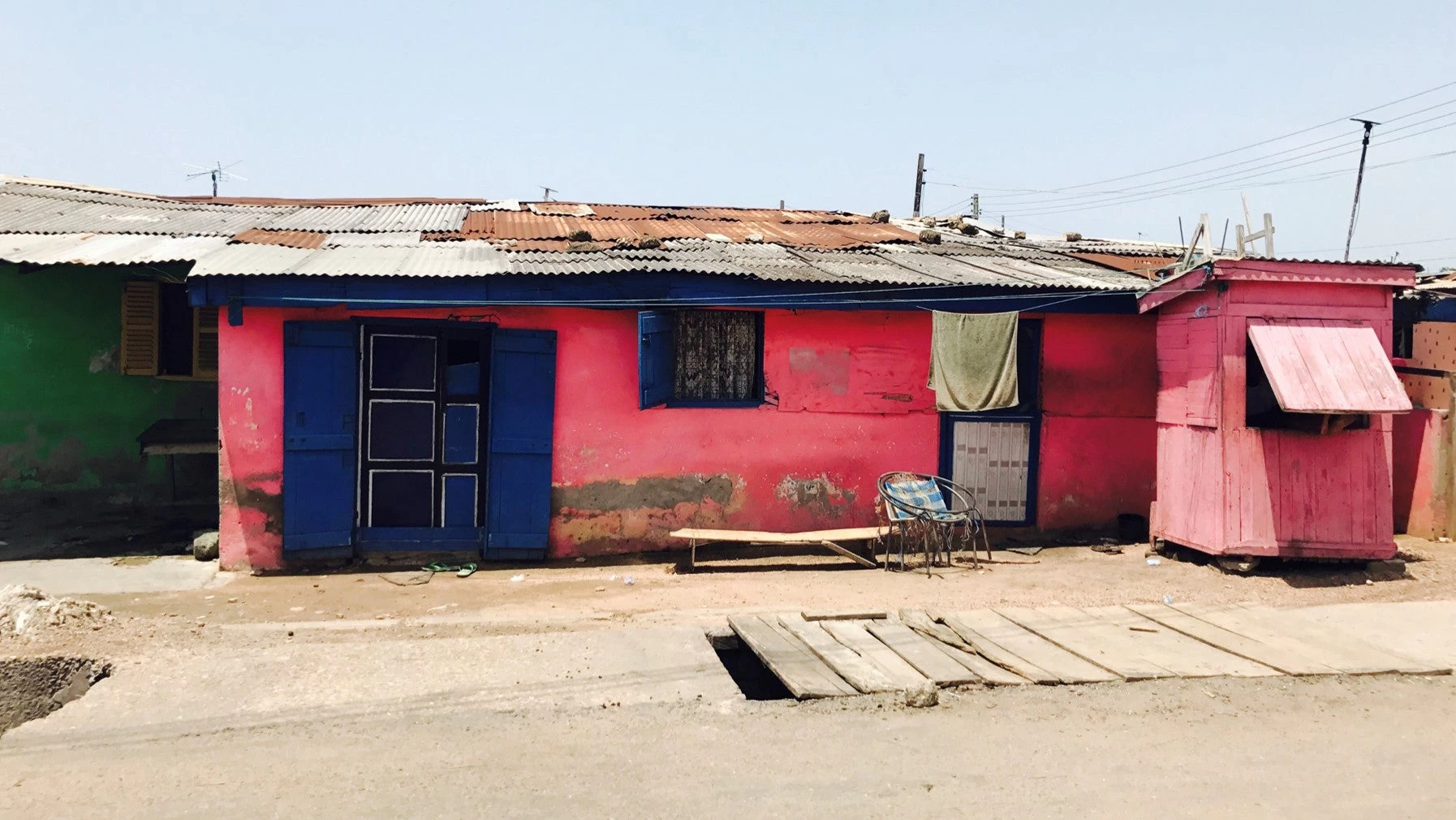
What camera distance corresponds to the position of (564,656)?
233 inches

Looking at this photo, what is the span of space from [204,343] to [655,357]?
5.77m

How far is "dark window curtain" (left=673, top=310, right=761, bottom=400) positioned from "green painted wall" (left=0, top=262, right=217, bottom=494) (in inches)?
219

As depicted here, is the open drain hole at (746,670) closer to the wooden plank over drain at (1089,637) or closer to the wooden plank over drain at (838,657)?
the wooden plank over drain at (838,657)

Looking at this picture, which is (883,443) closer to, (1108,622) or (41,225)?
(1108,622)

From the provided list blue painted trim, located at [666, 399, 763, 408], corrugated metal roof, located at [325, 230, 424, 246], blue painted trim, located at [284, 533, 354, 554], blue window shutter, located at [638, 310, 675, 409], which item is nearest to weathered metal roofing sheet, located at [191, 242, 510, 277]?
corrugated metal roof, located at [325, 230, 424, 246]

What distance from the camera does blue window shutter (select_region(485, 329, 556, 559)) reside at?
857 centimetres

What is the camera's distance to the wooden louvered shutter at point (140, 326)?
10406mm

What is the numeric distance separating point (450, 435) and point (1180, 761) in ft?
21.3

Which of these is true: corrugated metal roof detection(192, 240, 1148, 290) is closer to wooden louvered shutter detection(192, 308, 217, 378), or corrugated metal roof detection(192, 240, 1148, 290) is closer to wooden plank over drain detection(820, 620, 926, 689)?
wooden louvered shutter detection(192, 308, 217, 378)

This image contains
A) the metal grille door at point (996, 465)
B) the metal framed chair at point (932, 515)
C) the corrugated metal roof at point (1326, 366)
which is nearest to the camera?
the corrugated metal roof at point (1326, 366)

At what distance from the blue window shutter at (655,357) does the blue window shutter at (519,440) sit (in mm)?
887

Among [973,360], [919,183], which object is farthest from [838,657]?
[919,183]

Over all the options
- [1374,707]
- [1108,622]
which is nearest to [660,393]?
[1108,622]

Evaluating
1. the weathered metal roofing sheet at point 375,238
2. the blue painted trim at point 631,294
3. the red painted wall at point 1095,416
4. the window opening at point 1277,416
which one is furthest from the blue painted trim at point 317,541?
the window opening at point 1277,416
